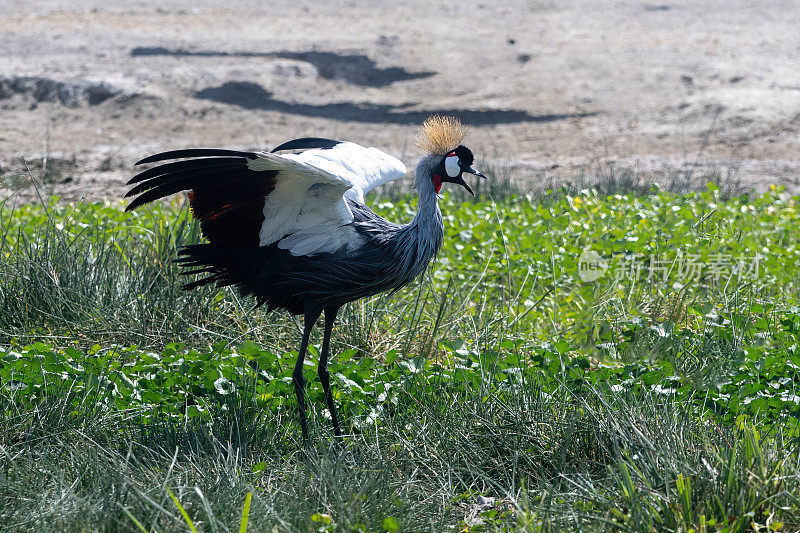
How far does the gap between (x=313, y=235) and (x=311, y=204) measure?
18 cm

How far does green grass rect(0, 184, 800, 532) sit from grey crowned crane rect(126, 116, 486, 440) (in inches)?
16.4

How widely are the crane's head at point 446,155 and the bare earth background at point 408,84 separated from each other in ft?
15.4

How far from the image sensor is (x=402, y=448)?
3391 millimetres

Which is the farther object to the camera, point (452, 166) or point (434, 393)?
point (452, 166)

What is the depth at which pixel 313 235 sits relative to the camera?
3777mm

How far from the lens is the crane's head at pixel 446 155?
12.8 ft

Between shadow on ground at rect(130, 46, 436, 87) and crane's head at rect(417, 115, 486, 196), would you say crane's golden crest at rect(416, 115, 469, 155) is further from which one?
shadow on ground at rect(130, 46, 436, 87)

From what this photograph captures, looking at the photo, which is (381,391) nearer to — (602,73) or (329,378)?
(329,378)

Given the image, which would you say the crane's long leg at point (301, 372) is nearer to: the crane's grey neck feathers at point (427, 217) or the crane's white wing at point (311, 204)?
the crane's white wing at point (311, 204)

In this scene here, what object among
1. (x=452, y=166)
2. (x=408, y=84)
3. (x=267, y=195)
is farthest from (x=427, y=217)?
(x=408, y=84)

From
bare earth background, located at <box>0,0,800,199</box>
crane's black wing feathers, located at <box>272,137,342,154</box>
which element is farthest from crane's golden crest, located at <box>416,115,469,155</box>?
bare earth background, located at <box>0,0,800,199</box>

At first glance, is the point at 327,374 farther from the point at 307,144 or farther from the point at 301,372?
the point at 307,144

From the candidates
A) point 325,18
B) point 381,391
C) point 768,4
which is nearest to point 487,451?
point 381,391

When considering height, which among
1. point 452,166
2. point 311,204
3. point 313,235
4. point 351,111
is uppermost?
point 452,166
